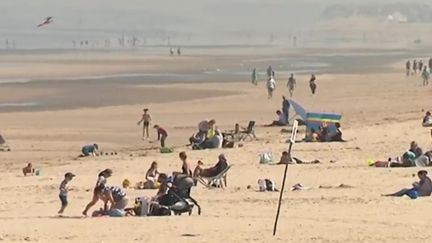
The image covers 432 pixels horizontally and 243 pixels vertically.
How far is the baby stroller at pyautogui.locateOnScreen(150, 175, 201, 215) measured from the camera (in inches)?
631

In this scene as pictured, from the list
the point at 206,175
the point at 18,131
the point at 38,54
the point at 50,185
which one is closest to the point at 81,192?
the point at 50,185

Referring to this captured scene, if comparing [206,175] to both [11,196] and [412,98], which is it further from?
[412,98]

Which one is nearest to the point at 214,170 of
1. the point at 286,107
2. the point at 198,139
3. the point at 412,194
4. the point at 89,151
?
the point at 412,194

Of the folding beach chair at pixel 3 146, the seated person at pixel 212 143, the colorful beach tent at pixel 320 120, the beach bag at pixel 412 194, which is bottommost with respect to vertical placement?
the folding beach chair at pixel 3 146

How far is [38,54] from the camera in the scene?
76562mm

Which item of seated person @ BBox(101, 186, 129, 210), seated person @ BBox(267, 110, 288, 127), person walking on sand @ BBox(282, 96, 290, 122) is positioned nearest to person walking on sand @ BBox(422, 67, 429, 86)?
seated person @ BBox(267, 110, 288, 127)


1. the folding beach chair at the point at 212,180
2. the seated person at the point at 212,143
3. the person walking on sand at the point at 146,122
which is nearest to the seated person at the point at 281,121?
the person walking on sand at the point at 146,122

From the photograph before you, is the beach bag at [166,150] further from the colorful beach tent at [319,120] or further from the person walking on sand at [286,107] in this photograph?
the person walking on sand at [286,107]

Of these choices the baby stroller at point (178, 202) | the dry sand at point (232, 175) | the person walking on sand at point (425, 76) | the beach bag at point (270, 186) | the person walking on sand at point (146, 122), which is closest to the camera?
the dry sand at point (232, 175)

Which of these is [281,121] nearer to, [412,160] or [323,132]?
[323,132]

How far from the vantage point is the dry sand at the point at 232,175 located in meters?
14.8

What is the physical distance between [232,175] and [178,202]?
4749 mm

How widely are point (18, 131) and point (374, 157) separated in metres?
12.3

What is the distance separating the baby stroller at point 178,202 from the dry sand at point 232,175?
0.36 meters
